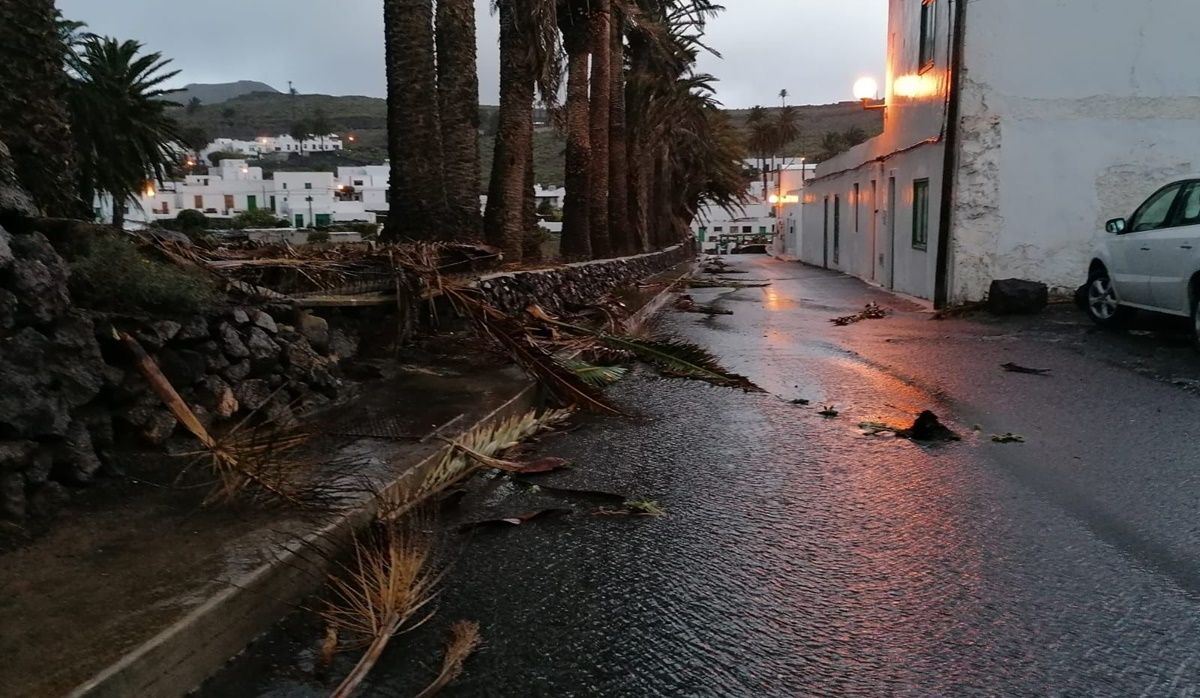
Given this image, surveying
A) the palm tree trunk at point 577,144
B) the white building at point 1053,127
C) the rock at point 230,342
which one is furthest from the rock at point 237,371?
the palm tree trunk at point 577,144

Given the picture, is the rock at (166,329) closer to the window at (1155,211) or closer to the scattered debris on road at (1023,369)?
the scattered debris on road at (1023,369)

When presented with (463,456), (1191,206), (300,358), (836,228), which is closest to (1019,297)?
(1191,206)

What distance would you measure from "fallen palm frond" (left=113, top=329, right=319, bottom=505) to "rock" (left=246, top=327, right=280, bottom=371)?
0.91 meters

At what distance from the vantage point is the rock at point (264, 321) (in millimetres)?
5812

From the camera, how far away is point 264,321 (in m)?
5.90

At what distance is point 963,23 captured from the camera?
49.6ft

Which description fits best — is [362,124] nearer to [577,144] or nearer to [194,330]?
[577,144]

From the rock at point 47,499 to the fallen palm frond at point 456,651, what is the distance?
6.28 feet

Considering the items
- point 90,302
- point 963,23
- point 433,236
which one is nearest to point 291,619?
point 90,302

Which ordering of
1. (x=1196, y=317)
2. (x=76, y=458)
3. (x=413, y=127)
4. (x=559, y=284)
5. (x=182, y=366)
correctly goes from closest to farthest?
(x=76, y=458) < (x=182, y=366) < (x=1196, y=317) < (x=413, y=127) < (x=559, y=284)

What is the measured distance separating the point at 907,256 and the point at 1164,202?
8.97m

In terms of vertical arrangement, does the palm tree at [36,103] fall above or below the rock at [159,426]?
above

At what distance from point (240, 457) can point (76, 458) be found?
70 cm

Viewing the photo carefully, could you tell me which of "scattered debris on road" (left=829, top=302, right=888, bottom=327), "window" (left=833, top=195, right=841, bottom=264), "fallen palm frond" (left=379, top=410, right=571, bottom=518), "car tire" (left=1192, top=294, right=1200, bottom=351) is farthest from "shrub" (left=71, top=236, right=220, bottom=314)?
"window" (left=833, top=195, right=841, bottom=264)
